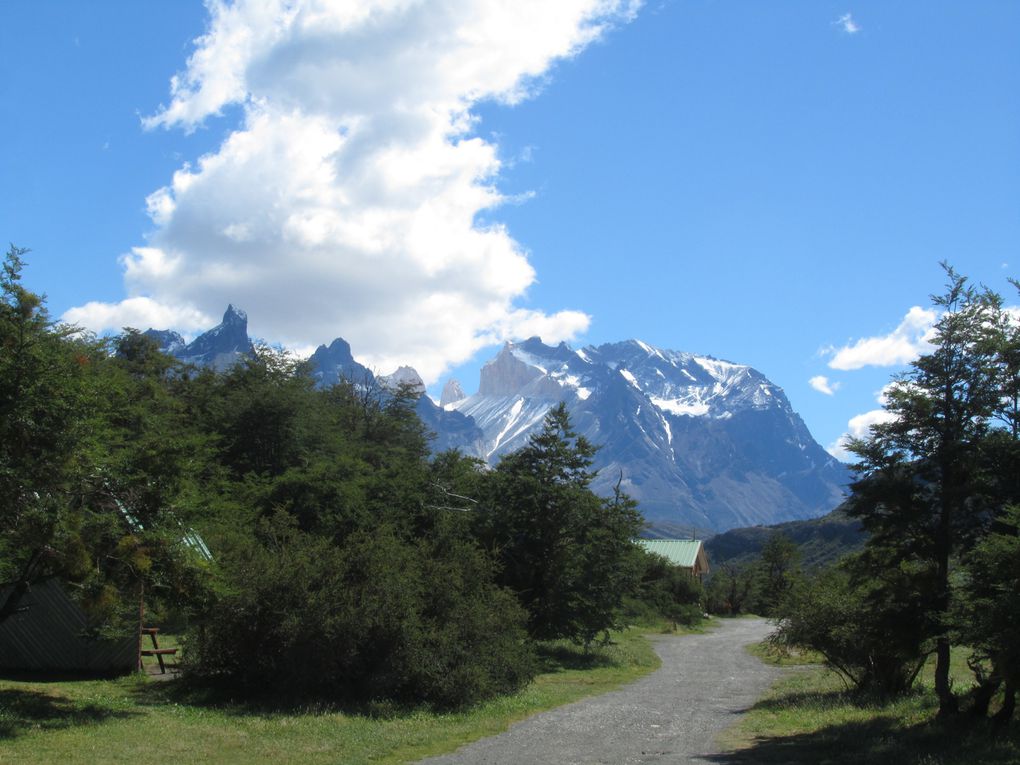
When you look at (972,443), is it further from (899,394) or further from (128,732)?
(128,732)

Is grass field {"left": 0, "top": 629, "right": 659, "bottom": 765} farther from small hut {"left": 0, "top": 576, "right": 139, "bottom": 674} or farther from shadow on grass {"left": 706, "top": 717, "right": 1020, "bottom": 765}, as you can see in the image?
shadow on grass {"left": 706, "top": 717, "right": 1020, "bottom": 765}

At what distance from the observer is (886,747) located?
46.4 feet

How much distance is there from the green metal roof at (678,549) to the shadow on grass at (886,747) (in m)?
61.0

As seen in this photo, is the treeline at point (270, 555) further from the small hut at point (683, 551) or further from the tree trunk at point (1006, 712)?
the small hut at point (683, 551)

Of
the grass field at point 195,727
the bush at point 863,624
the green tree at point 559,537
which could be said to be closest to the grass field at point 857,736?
the bush at point 863,624

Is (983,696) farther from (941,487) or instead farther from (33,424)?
(33,424)

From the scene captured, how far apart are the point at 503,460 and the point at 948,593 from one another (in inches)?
857

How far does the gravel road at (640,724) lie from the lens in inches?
539

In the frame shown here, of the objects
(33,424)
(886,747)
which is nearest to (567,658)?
(886,747)

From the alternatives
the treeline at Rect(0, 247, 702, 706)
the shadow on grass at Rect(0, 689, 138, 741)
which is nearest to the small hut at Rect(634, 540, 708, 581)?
the treeline at Rect(0, 247, 702, 706)

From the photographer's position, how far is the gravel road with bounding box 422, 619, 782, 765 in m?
13.7

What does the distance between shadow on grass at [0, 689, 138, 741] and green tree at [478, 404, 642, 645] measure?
57.9ft

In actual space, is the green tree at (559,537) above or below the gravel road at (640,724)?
above

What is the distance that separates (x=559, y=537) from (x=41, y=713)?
68.6 ft
